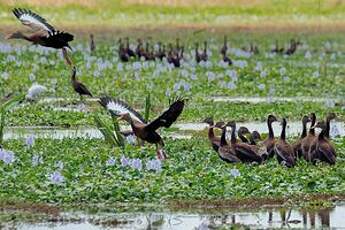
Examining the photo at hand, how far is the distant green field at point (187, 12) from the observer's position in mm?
38094

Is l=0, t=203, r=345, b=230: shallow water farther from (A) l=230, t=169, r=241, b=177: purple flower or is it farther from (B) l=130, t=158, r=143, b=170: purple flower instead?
(B) l=130, t=158, r=143, b=170: purple flower

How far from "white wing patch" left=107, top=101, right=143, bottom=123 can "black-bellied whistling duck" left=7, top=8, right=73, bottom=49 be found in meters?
0.86

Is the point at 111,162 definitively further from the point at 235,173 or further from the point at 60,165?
the point at 235,173

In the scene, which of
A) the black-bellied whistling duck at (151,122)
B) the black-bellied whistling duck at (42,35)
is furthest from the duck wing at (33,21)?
the black-bellied whistling duck at (151,122)

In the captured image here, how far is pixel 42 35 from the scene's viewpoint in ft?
51.1

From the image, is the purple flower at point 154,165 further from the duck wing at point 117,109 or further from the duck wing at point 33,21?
the duck wing at point 33,21

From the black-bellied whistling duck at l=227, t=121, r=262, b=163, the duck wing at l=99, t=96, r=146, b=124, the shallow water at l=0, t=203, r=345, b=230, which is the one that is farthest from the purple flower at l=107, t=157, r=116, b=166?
the shallow water at l=0, t=203, r=345, b=230

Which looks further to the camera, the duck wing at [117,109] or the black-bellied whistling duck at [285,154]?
the duck wing at [117,109]

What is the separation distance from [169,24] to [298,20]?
4.25 m

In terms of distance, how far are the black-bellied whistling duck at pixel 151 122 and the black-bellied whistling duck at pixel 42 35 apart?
2.89ft

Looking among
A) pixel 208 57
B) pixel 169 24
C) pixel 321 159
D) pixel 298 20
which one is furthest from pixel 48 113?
pixel 298 20

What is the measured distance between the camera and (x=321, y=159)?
14.3 metres

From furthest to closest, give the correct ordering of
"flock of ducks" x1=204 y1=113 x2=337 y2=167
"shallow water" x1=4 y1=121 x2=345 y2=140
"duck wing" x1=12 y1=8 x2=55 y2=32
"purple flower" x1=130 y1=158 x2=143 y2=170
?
1. "shallow water" x1=4 y1=121 x2=345 y2=140
2. "duck wing" x1=12 y1=8 x2=55 y2=32
3. "flock of ducks" x1=204 y1=113 x2=337 y2=167
4. "purple flower" x1=130 y1=158 x2=143 y2=170

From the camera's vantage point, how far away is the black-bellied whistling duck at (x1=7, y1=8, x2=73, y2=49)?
15266mm
